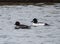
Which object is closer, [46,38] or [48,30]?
[46,38]

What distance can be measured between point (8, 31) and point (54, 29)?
8.53 feet

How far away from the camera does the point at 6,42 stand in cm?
1891

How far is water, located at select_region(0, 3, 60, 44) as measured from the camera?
19.5 meters

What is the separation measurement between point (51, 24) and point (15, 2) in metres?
14.3

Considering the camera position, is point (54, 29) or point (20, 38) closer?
point (20, 38)

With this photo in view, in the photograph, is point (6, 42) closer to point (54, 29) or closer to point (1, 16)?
point (54, 29)

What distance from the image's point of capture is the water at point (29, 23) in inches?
768

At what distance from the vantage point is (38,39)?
773 inches

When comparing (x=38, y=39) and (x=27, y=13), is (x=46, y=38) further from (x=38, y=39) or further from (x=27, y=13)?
(x=27, y=13)

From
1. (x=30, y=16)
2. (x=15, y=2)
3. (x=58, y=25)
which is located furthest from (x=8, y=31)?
(x=15, y=2)

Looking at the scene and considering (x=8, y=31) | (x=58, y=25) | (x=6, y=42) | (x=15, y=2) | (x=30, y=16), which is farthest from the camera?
(x=15, y=2)

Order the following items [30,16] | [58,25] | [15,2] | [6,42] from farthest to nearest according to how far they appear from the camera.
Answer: [15,2] → [30,16] → [58,25] → [6,42]

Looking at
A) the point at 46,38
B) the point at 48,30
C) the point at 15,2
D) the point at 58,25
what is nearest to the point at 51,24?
the point at 58,25

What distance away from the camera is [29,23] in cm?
2464
